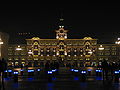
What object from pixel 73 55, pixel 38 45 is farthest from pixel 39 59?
pixel 73 55

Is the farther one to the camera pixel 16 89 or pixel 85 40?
pixel 85 40

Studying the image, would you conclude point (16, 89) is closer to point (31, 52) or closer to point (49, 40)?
point (31, 52)

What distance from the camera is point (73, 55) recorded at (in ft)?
457

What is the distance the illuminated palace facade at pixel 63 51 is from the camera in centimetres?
13688

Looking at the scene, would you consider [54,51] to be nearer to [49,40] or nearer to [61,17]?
[49,40]

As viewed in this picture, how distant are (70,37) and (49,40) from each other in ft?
34.8

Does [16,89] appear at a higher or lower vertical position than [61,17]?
lower

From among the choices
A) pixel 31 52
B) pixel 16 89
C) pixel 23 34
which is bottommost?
pixel 16 89

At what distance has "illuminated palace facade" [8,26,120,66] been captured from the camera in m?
137

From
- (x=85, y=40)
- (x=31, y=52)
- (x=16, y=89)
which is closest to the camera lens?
(x=16, y=89)

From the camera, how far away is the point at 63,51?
447 ft

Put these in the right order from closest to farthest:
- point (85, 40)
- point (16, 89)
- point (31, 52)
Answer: point (16, 89) < point (31, 52) < point (85, 40)

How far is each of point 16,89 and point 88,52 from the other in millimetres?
119490

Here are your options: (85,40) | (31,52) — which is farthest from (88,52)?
(31,52)
